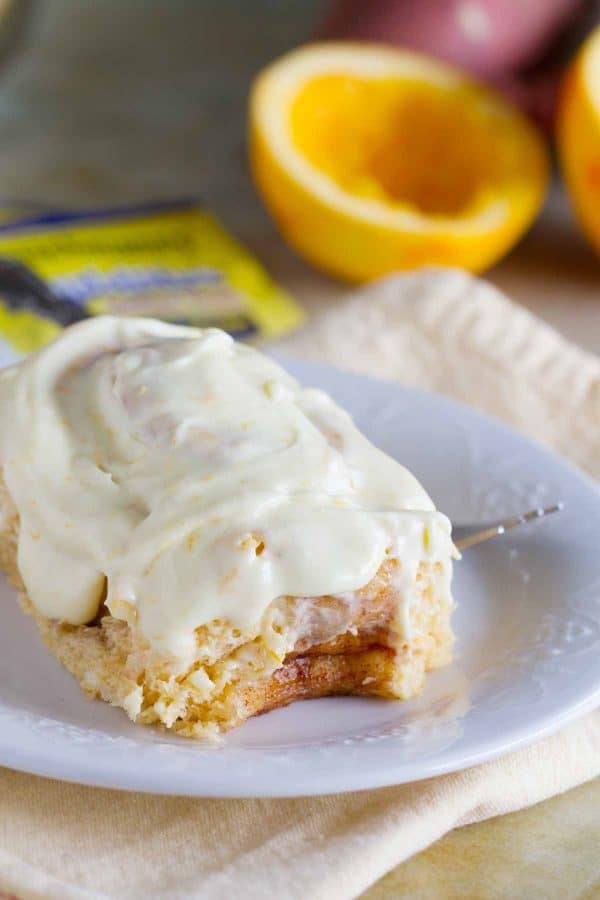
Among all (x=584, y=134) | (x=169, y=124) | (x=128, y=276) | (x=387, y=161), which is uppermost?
(x=584, y=134)

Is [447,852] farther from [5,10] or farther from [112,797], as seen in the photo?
[5,10]

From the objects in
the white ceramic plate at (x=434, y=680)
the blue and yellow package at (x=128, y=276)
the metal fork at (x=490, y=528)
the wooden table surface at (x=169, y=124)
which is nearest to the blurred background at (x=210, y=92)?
the wooden table surface at (x=169, y=124)

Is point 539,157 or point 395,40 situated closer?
point 539,157

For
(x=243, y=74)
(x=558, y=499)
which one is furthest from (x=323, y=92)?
(x=558, y=499)

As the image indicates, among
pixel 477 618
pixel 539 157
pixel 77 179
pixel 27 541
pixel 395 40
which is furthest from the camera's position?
pixel 77 179

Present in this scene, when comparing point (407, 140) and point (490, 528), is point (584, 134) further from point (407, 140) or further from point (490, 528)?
point (490, 528)

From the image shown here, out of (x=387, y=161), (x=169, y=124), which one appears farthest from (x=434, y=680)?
(x=169, y=124)

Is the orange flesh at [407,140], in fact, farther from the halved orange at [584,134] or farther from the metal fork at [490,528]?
the metal fork at [490,528]
